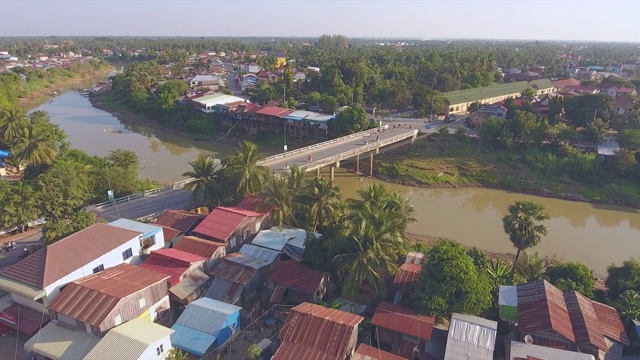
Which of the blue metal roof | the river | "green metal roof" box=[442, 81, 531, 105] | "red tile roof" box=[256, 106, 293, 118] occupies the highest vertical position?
"green metal roof" box=[442, 81, 531, 105]

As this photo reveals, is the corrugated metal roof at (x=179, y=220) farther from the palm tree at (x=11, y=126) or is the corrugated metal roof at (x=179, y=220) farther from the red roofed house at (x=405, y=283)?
the palm tree at (x=11, y=126)

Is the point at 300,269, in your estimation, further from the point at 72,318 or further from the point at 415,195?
the point at 415,195

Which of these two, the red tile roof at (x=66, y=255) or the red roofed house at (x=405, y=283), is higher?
the red tile roof at (x=66, y=255)

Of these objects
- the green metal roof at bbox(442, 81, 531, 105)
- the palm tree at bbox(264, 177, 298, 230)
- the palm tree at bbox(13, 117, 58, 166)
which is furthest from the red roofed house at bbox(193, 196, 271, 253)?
the green metal roof at bbox(442, 81, 531, 105)

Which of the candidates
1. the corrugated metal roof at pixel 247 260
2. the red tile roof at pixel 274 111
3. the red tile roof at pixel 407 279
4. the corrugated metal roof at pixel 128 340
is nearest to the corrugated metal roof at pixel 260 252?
the corrugated metal roof at pixel 247 260

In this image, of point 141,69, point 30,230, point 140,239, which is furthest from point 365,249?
point 141,69

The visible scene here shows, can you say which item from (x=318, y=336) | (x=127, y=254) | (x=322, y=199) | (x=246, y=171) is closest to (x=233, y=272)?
(x=127, y=254)

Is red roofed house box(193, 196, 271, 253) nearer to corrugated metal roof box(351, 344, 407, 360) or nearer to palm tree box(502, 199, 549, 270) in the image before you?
corrugated metal roof box(351, 344, 407, 360)

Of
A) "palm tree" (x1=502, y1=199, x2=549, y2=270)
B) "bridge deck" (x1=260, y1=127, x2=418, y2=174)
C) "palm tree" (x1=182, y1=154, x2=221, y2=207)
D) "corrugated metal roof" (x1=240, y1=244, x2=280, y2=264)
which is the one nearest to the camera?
"palm tree" (x1=502, y1=199, x2=549, y2=270)
